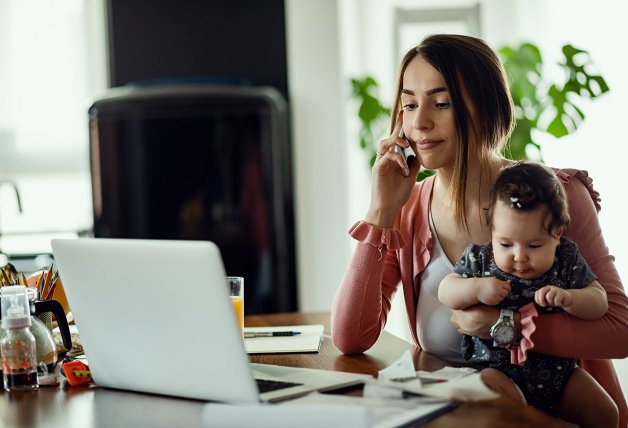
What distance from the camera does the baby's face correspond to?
1478 millimetres

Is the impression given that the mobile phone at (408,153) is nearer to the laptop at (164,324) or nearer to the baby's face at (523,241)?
the baby's face at (523,241)

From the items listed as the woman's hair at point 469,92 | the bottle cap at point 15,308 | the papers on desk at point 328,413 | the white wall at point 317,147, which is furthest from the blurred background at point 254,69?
the papers on desk at point 328,413

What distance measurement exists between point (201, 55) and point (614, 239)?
187cm

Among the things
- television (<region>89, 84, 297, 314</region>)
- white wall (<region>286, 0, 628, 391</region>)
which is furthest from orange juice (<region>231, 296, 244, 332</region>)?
white wall (<region>286, 0, 628, 391</region>)

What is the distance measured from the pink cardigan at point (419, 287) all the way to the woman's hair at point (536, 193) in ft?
0.54

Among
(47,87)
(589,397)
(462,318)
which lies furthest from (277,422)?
(47,87)

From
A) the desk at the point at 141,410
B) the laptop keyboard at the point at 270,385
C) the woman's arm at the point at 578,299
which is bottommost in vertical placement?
the desk at the point at 141,410

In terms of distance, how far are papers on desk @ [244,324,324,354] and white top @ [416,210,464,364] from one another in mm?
208

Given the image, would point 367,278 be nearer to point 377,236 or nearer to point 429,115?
point 377,236

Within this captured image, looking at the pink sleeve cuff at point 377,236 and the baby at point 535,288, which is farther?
the pink sleeve cuff at point 377,236

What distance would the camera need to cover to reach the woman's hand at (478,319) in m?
1.52

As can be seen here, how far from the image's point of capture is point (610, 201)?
3.08 metres

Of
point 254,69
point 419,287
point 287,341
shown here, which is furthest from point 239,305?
point 254,69

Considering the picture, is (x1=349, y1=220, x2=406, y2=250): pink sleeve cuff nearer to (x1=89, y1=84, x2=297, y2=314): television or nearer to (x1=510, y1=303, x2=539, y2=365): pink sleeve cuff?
(x1=510, y1=303, x2=539, y2=365): pink sleeve cuff
